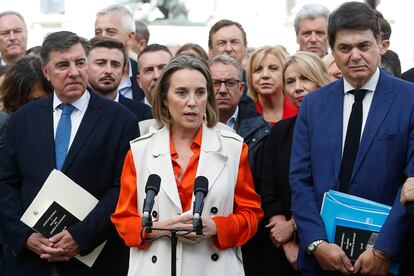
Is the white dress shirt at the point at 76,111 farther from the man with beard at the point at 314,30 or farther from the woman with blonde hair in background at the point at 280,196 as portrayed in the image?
the man with beard at the point at 314,30

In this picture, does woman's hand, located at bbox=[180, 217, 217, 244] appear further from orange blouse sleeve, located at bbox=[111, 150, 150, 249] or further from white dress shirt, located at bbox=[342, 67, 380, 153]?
white dress shirt, located at bbox=[342, 67, 380, 153]

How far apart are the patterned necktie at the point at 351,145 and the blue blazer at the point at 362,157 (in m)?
0.04

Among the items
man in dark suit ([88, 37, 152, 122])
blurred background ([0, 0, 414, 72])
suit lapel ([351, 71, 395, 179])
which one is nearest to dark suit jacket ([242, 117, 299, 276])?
suit lapel ([351, 71, 395, 179])

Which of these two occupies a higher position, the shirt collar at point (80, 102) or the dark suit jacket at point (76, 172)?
the shirt collar at point (80, 102)

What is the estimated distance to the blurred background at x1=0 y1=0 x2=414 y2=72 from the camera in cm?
1734

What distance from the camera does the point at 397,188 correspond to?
19.9 ft

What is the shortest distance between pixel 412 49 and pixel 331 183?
10699 millimetres

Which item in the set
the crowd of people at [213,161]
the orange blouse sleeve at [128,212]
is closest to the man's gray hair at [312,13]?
the crowd of people at [213,161]

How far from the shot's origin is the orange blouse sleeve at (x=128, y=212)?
6035 mm

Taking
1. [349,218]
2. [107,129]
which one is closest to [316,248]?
[349,218]

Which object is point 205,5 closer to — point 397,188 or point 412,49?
point 412,49

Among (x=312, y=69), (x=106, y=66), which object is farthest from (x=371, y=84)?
(x=106, y=66)

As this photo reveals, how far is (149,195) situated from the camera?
18.2ft

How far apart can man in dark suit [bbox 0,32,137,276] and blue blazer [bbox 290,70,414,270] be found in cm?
127
